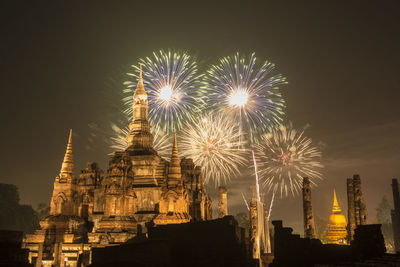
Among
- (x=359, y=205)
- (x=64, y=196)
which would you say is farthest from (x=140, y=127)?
(x=359, y=205)

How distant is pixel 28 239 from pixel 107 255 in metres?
20.1

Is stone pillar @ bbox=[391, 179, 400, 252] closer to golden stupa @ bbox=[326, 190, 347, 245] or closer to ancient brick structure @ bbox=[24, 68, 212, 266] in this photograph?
golden stupa @ bbox=[326, 190, 347, 245]

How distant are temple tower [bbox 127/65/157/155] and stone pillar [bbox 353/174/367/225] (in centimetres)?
2087

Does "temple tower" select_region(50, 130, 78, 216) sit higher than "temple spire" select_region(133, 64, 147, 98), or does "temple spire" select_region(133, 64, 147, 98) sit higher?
"temple spire" select_region(133, 64, 147, 98)

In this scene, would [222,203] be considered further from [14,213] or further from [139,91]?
[14,213]

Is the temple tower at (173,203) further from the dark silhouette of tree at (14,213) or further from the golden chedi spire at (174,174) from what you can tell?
the dark silhouette of tree at (14,213)

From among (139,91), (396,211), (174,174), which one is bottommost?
(396,211)

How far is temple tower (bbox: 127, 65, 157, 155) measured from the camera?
147 ft

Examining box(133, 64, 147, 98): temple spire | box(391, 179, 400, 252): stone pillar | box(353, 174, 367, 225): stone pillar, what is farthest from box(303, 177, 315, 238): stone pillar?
box(391, 179, 400, 252): stone pillar

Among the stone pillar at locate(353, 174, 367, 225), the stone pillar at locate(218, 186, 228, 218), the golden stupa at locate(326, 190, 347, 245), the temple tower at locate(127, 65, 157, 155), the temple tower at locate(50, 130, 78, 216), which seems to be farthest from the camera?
the golden stupa at locate(326, 190, 347, 245)

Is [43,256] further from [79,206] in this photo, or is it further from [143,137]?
[143,137]

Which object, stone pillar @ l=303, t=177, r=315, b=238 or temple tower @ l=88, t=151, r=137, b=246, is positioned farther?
stone pillar @ l=303, t=177, r=315, b=238

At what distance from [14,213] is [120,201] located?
152ft

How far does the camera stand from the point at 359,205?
124 ft
